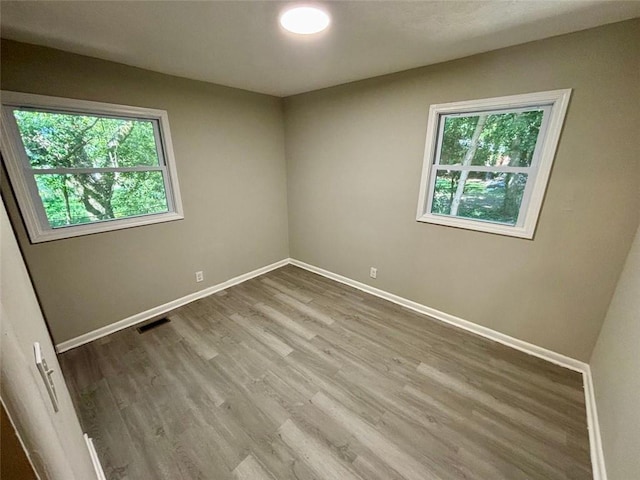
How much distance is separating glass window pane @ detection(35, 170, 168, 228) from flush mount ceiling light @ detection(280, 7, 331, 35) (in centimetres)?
192

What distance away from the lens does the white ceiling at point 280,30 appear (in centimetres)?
140

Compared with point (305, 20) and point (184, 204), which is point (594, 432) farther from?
point (184, 204)

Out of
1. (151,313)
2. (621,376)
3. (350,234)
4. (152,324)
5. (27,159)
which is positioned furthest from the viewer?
(350,234)

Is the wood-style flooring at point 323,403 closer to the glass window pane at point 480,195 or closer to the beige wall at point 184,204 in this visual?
the beige wall at point 184,204

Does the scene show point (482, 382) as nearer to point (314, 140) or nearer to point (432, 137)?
point (432, 137)

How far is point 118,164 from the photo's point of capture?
237 cm

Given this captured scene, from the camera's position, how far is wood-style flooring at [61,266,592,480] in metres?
1.43

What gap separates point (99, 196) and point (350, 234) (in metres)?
2.53

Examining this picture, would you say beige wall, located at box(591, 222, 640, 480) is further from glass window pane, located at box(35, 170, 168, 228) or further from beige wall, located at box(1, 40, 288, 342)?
glass window pane, located at box(35, 170, 168, 228)

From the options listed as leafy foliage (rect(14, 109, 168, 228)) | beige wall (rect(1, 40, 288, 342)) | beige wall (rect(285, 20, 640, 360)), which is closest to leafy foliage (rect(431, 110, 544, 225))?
beige wall (rect(285, 20, 640, 360))

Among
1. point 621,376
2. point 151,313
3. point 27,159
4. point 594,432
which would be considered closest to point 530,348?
point 594,432

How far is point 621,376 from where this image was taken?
1396 mm

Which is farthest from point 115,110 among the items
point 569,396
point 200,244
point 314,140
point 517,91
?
point 569,396

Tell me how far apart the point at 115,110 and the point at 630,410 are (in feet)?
12.6
